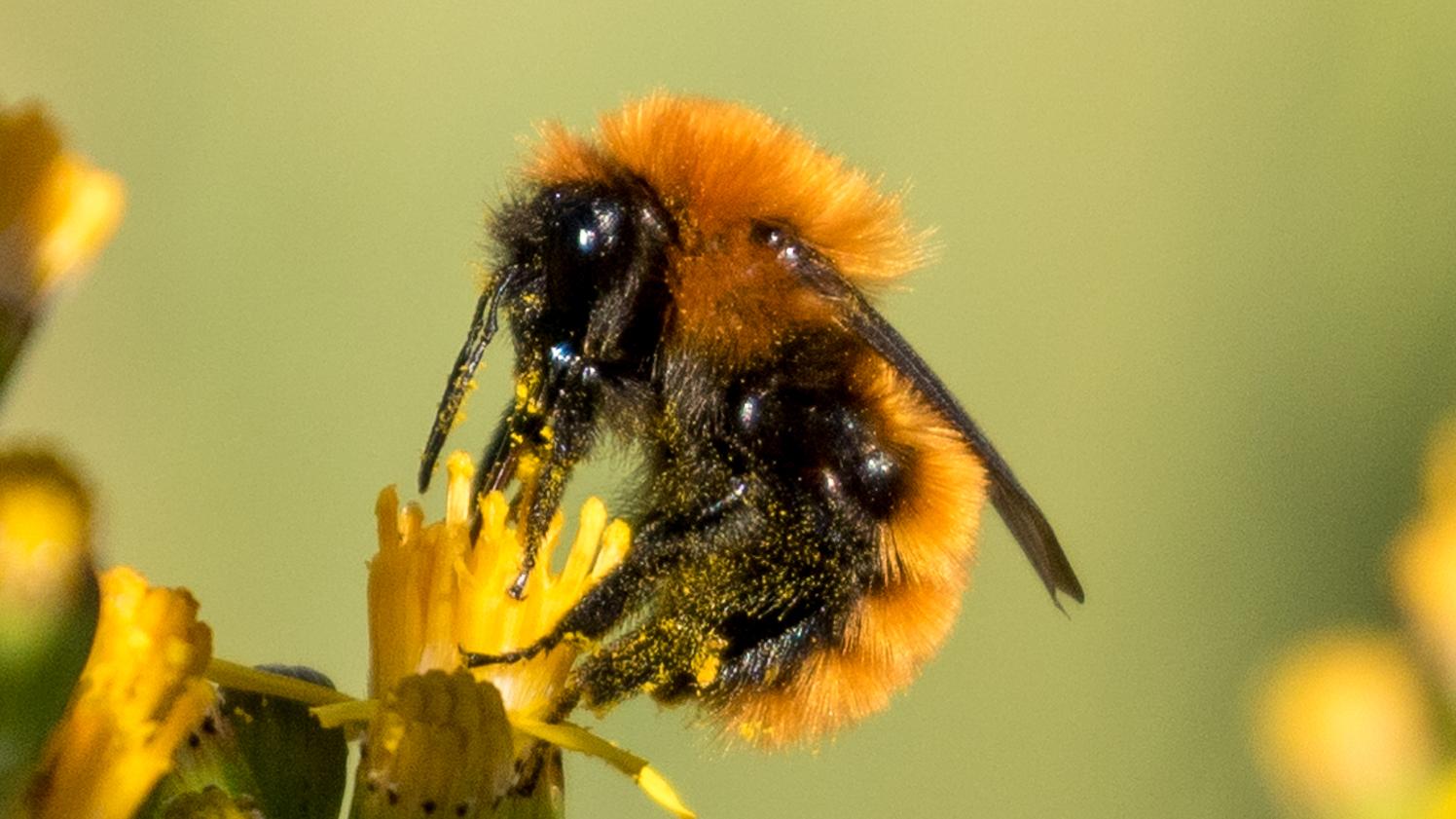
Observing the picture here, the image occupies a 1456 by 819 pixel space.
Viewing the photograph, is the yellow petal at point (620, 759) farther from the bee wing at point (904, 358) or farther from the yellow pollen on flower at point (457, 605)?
the bee wing at point (904, 358)

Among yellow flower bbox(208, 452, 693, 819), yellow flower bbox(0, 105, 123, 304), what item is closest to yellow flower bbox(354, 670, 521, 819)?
yellow flower bbox(208, 452, 693, 819)

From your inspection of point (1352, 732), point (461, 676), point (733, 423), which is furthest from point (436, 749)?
point (1352, 732)

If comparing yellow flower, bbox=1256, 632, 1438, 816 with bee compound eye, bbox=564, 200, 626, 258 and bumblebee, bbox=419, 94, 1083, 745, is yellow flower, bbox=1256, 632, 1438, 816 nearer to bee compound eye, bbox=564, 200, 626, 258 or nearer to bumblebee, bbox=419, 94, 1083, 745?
bumblebee, bbox=419, 94, 1083, 745

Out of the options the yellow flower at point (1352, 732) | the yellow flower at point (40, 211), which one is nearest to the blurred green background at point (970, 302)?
the yellow flower at point (1352, 732)

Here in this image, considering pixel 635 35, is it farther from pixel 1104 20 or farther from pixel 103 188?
pixel 103 188

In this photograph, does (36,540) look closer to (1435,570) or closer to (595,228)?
(595,228)

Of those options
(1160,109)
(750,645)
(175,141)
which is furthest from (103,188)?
(1160,109)
